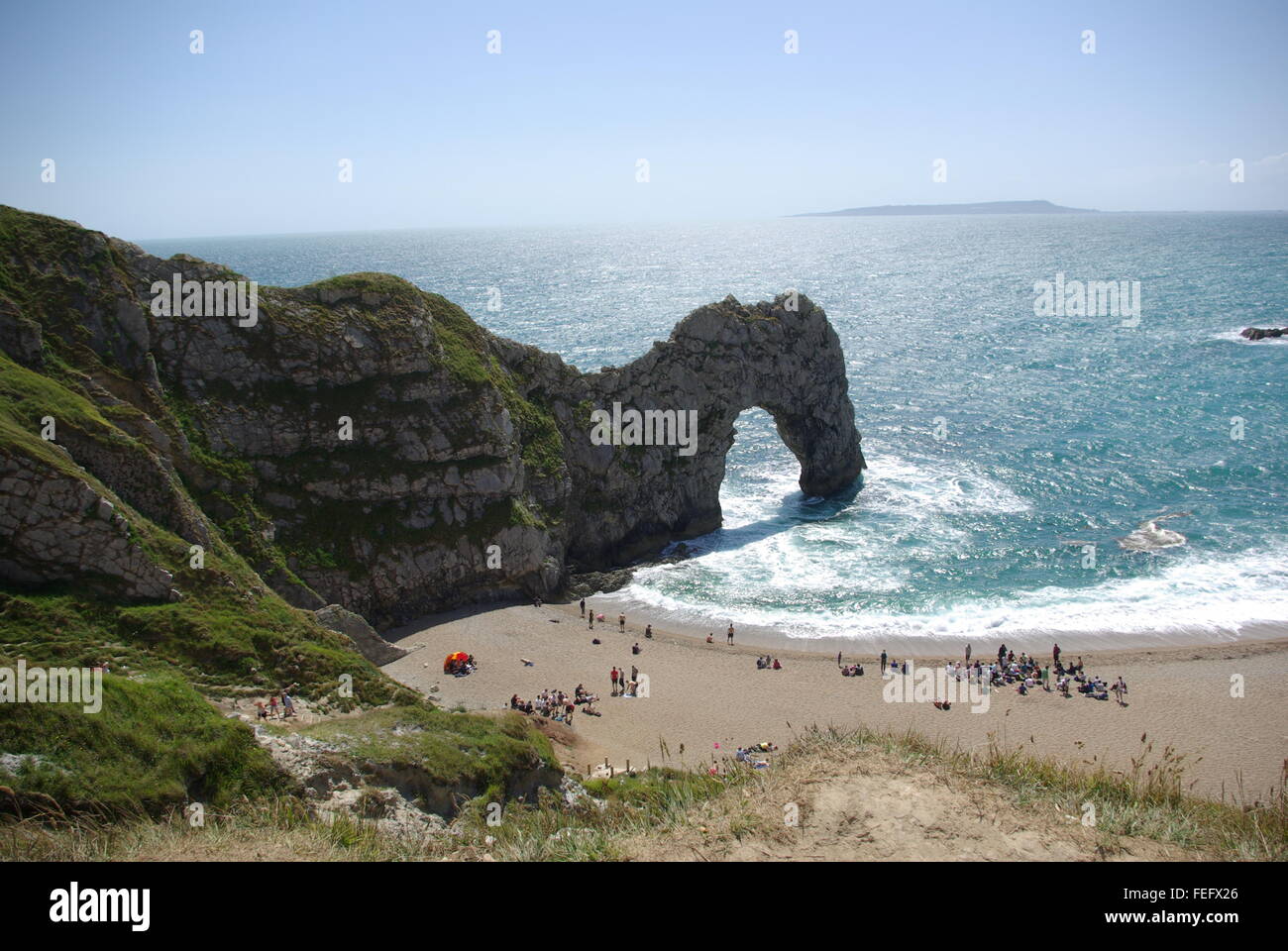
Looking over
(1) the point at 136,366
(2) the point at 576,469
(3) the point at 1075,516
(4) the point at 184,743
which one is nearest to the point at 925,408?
(3) the point at 1075,516

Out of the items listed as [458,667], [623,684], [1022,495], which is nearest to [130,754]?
[458,667]

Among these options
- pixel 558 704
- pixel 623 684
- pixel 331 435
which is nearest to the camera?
pixel 558 704

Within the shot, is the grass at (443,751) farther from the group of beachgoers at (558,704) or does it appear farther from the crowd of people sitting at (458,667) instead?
the crowd of people sitting at (458,667)

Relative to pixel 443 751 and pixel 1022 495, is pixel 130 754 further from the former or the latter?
pixel 1022 495

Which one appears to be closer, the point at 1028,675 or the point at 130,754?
the point at 130,754

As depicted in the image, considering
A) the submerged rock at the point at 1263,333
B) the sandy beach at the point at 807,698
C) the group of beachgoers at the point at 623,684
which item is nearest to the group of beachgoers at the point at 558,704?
the sandy beach at the point at 807,698
